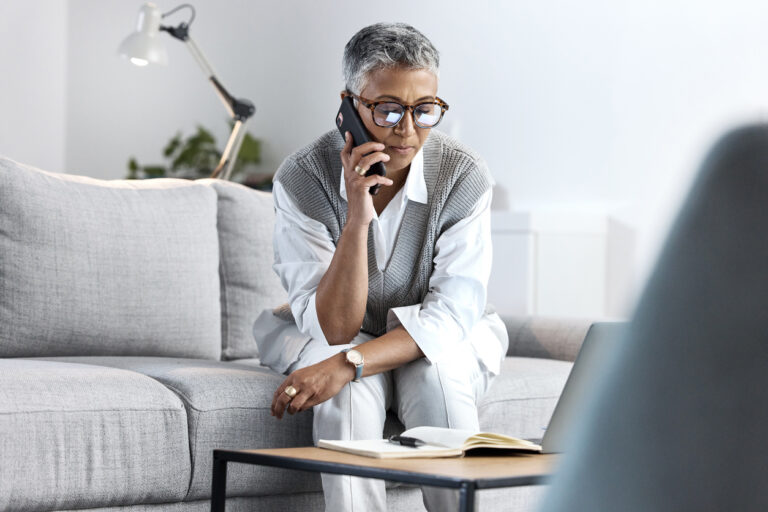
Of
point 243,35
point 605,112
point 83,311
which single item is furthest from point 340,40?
point 83,311

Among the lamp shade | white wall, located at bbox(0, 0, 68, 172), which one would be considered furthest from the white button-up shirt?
white wall, located at bbox(0, 0, 68, 172)

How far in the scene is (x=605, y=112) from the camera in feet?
11.8

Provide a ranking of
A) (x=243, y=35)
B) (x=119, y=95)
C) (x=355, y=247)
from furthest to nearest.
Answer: (x=119, y=95)
(x=243, y=35)
(x=355, y=247)

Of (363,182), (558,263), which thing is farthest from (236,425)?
(558,263)

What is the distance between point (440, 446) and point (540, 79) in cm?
268

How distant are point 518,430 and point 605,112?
188 cm

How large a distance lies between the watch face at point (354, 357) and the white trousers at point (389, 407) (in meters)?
0.05

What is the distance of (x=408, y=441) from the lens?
1379mm

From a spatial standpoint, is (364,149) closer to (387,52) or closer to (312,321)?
(387,52)

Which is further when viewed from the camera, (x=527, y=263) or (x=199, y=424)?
(x=527, y=263)

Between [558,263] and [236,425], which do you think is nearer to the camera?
[236,425]

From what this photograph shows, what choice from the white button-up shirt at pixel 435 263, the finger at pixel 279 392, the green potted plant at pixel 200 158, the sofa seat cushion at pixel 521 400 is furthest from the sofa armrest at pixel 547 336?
the green potted plant at pixel 200 158

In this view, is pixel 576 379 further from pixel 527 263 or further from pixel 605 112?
pixel 605 112

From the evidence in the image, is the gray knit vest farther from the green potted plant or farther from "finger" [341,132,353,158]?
the green potted plant
